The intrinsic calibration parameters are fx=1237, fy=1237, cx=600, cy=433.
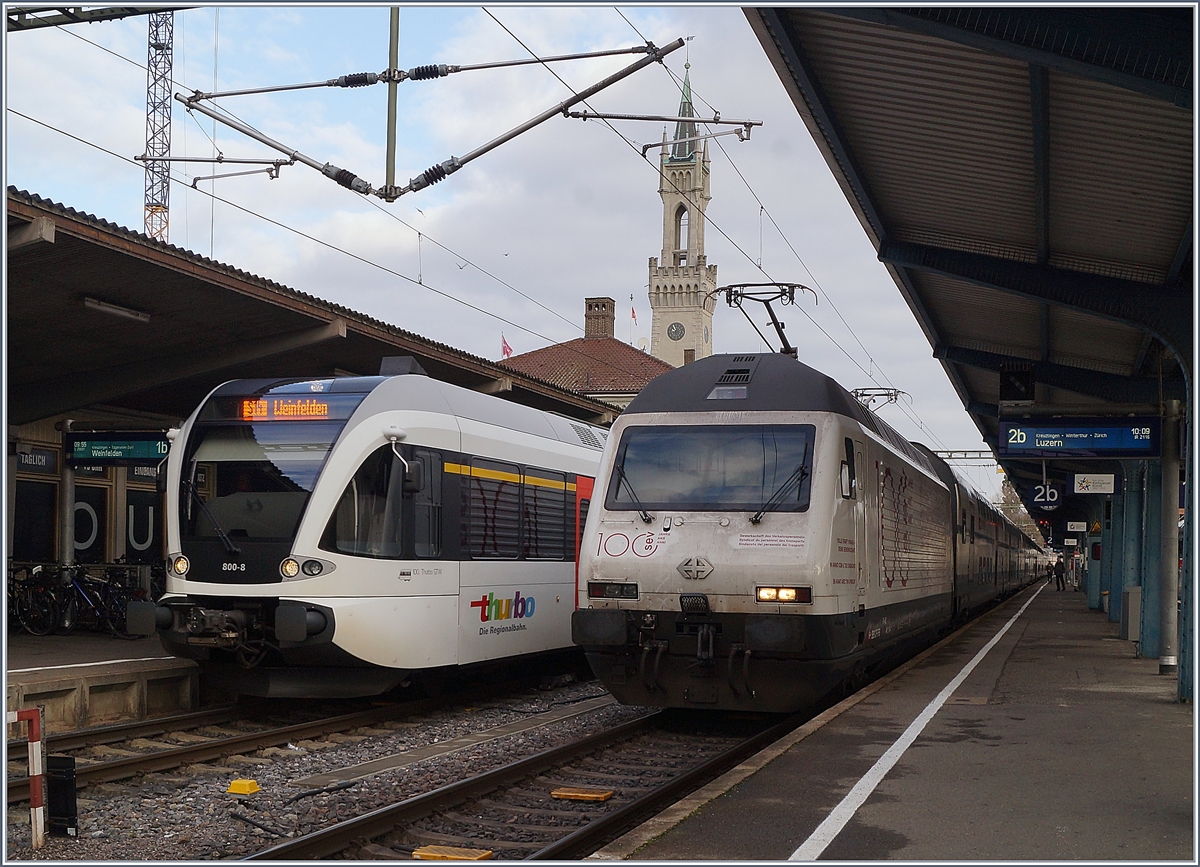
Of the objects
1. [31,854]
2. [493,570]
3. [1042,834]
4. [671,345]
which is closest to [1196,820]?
[1042,834]

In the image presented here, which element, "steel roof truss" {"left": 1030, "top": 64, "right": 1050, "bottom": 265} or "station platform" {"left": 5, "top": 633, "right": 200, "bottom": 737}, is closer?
"steel roof truss" {"left": 1030, "top": 64, "right": 1050, "bottom": 265}

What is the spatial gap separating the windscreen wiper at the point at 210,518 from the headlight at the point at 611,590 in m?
3.15

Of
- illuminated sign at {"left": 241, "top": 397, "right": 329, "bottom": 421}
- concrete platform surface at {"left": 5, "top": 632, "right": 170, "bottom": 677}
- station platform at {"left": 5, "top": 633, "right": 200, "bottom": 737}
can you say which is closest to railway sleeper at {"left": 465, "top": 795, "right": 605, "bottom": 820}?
illuminated sign at {"left": 241, "top": 397, "right": 329, "bottom": 421}

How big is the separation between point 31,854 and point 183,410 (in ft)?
54.5

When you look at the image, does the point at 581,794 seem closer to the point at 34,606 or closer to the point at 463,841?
the point at 463,841

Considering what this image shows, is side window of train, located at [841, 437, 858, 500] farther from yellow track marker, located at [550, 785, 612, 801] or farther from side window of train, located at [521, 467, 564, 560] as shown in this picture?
side window of train, located at [521, 467, 564, 560]

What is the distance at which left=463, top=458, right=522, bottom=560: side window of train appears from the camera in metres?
12.6

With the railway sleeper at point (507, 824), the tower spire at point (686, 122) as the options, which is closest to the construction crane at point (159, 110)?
the tower spire at point (686, 122)

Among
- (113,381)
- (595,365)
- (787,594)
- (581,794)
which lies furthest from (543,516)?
(595,365)

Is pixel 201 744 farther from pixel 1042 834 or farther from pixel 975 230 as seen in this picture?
pixel 975 230

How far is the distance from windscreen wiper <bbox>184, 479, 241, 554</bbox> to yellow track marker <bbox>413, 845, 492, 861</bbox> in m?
4.83

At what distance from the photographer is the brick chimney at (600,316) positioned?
239 feet

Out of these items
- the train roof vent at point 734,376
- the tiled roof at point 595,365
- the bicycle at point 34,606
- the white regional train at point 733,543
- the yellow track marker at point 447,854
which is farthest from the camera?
the tiled roof at point 595,365

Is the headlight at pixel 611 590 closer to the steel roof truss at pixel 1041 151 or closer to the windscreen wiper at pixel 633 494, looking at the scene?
the windscreen wiper at pixel 633 494
